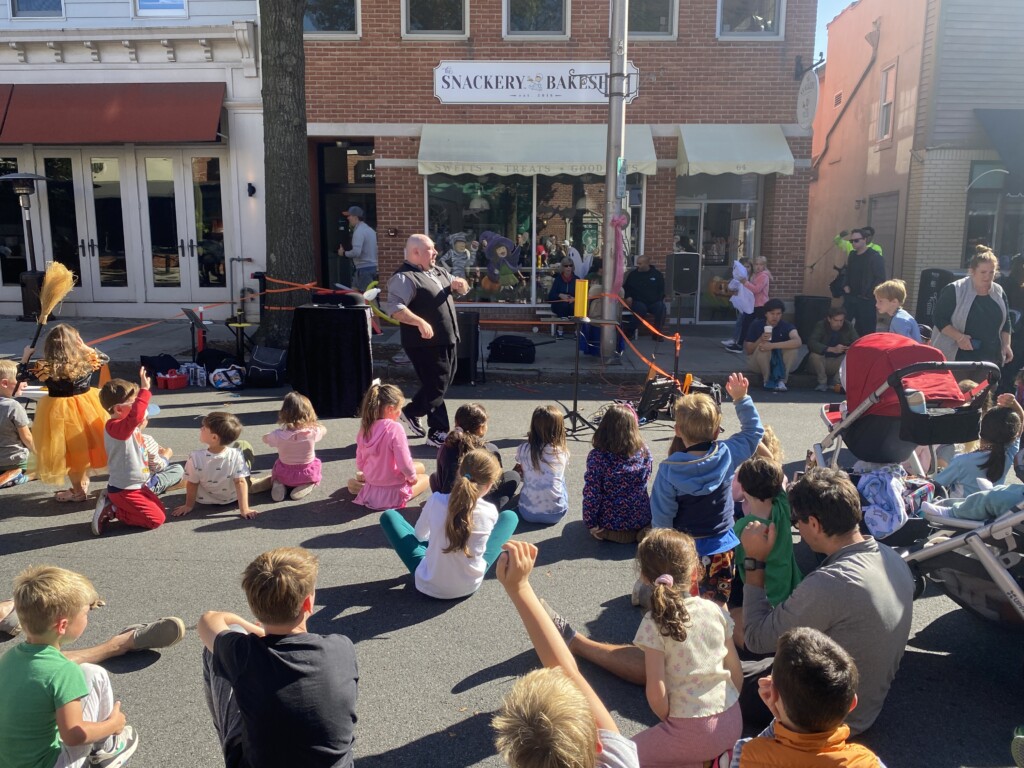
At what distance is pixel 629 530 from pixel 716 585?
1.06 m

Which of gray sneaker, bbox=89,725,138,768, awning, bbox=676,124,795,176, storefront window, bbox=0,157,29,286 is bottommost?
gray sneaker, bbox=89,725,138,768

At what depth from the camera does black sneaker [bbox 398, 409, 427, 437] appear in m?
8.11

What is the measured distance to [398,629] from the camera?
4492mm

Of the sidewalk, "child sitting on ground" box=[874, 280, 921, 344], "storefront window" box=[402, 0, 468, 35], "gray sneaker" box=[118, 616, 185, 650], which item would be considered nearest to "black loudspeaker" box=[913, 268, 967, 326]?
the sidewalk

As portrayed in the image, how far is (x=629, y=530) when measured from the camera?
565cm

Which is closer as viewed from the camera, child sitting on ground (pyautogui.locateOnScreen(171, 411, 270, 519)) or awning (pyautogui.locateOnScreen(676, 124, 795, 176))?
child sitting on ground (pyautogui.locateOnScreen(171, 411, 270, 519))

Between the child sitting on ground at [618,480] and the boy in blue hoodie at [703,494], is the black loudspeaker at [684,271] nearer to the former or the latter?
the child sitting on ground at [618,480]

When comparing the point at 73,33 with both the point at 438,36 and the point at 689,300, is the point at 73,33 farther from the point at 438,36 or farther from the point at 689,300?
the point at 689,300

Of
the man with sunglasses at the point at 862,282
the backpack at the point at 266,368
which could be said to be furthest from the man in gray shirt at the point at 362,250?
the man with sunglasses at the point at 862,282

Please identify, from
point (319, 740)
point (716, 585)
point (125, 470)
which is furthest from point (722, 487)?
point (125, 470)

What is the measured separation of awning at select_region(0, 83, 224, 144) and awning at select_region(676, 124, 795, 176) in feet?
27.5

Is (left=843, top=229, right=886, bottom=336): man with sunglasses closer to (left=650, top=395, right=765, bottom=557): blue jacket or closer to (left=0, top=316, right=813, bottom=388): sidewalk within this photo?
(left=0, top=316, right=813, bottom=388): sidewalk

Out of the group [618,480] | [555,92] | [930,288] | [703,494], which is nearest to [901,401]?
[703,494]

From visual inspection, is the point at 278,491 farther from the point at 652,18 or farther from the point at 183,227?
the point at 652,18
